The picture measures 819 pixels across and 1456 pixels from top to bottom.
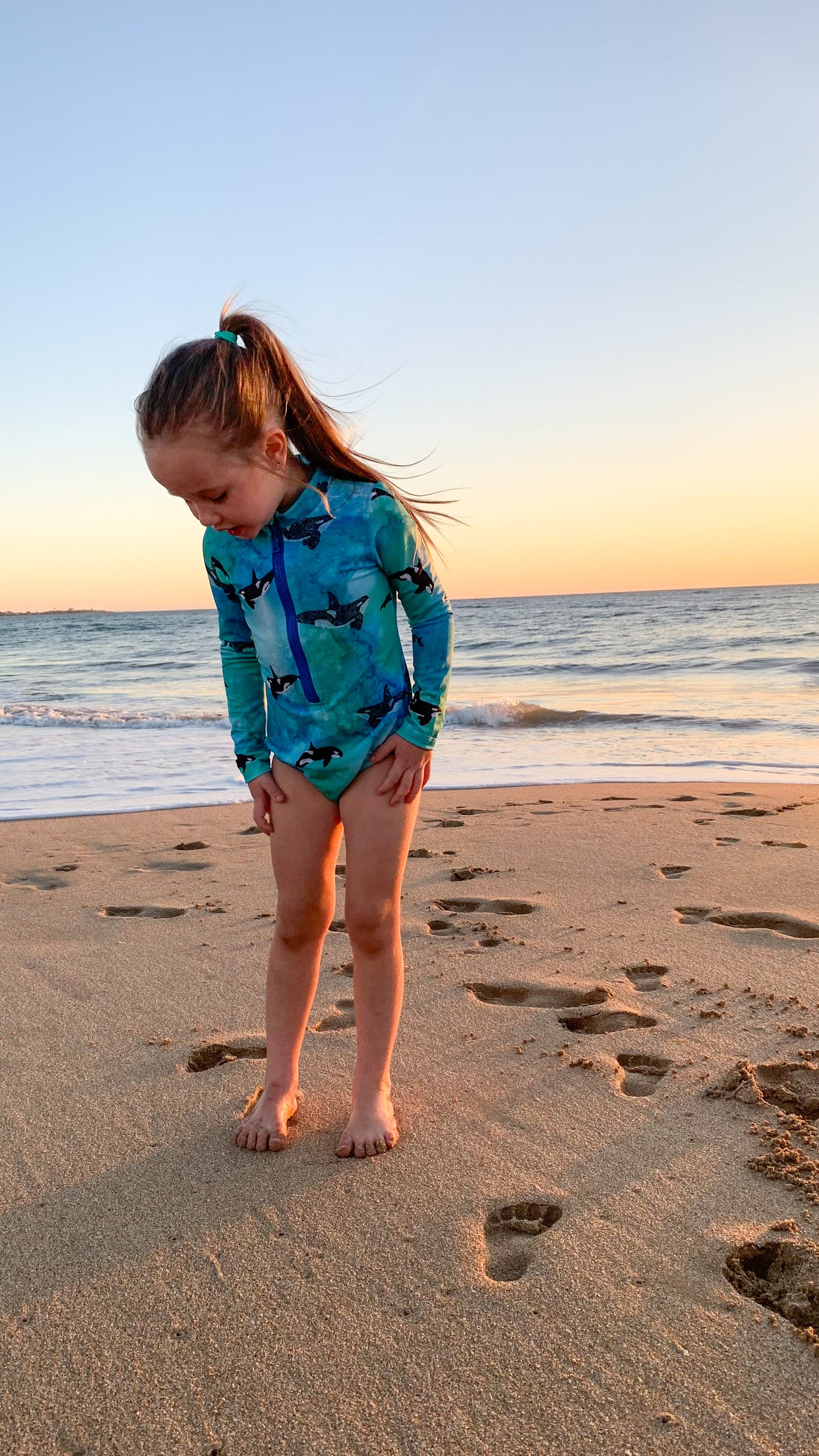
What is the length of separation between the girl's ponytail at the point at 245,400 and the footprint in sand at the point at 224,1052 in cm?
144

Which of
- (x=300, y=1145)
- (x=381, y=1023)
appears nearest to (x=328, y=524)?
(x=381, y=1023)

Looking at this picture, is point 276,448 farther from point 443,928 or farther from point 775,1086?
Answer: point 443,928

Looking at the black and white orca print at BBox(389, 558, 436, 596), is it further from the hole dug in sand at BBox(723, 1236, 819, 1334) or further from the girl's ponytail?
the hole dug in sand at BBox(723, 1236, 819, 1334)

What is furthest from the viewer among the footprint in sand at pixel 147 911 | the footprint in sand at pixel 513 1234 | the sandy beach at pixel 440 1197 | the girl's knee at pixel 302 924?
the footprint in sand at pixel 147 911

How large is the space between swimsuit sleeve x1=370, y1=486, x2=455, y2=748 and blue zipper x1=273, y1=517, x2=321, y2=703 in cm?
20

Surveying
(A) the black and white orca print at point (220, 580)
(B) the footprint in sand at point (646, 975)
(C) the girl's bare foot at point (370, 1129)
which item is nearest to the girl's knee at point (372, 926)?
(C) the girl's bare foot at point (370, 1129)

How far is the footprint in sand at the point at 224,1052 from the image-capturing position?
267 centimetres

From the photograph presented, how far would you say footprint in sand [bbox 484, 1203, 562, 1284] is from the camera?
1.76m

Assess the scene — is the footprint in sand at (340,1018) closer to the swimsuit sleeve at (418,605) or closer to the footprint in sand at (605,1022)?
the footprint in sand at (605,1022)

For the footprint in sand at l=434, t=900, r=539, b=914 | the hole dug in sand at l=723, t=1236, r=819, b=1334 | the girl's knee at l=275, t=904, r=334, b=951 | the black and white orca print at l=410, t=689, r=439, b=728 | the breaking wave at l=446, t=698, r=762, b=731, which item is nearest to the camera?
the hole dug in sand at l=723, t=1236, r=819, b=1334

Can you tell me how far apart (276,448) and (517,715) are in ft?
32.8

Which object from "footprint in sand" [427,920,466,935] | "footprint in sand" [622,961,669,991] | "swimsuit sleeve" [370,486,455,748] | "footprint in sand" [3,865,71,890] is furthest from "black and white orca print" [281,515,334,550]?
"footprint in sand" [3,865,71,890]

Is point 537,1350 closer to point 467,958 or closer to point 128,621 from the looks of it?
point 467,958

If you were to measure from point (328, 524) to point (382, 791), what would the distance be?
579 millimetres
